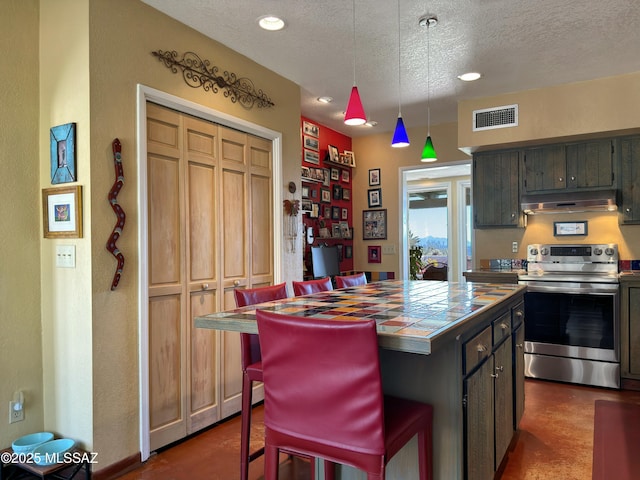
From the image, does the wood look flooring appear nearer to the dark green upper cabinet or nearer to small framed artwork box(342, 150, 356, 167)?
the dark green upper cabinet

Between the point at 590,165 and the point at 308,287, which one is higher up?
the point at 590,165

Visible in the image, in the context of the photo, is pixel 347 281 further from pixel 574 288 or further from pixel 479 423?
pixel 574 288

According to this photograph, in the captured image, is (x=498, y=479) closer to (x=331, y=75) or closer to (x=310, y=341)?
(x=310, y=341)

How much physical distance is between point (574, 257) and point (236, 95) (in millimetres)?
3567

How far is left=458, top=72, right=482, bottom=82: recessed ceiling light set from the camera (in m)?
Answer: 3.73

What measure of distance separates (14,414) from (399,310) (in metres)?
2.18

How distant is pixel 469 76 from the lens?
3773 mm

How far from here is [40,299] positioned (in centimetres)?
253

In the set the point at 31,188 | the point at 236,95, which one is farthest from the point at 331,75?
the point at 31,188

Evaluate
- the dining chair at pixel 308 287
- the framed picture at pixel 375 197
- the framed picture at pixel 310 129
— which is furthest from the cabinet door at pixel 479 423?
the framed picture at pixel 375 197

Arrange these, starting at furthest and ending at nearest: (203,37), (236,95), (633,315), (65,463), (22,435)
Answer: (633,315) < (236,95) < (203,37) < (22,435) < (65,463)

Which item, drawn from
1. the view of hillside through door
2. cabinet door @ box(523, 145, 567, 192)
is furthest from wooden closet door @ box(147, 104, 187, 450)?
the view of hillside through door

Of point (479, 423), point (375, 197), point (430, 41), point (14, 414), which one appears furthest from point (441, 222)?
point (14, 414)

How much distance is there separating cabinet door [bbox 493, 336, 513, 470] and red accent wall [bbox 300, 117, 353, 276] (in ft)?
8.70
